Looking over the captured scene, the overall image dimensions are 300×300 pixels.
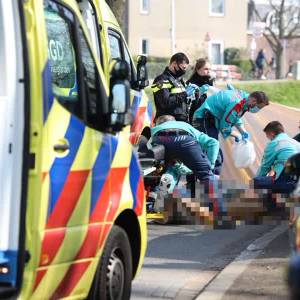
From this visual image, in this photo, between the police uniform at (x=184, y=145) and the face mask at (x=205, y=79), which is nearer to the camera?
the police uniform at (x=184, y=145)

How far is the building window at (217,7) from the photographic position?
51.6 m

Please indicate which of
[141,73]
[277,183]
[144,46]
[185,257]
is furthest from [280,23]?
[185,257]

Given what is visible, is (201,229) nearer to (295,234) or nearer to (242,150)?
(242,150)

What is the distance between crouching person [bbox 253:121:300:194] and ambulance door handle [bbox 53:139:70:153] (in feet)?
16.2

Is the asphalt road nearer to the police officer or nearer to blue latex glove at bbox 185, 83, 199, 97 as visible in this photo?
the police officer

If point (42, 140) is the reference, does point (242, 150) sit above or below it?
below

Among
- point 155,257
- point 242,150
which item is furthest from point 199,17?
point 155,257

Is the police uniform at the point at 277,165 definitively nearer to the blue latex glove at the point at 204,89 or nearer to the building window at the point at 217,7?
the blue latex glove at the point at 204,89

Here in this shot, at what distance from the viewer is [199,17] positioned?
51.2 meters

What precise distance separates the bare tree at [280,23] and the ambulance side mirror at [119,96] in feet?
150

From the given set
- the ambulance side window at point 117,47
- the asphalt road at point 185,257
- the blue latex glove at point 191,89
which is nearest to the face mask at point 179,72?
the blue latex glove at point 191,89

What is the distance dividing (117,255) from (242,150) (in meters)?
6.08

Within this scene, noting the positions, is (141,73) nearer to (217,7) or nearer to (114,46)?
(114,46)

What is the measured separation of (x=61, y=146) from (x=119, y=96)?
0.63 meters
